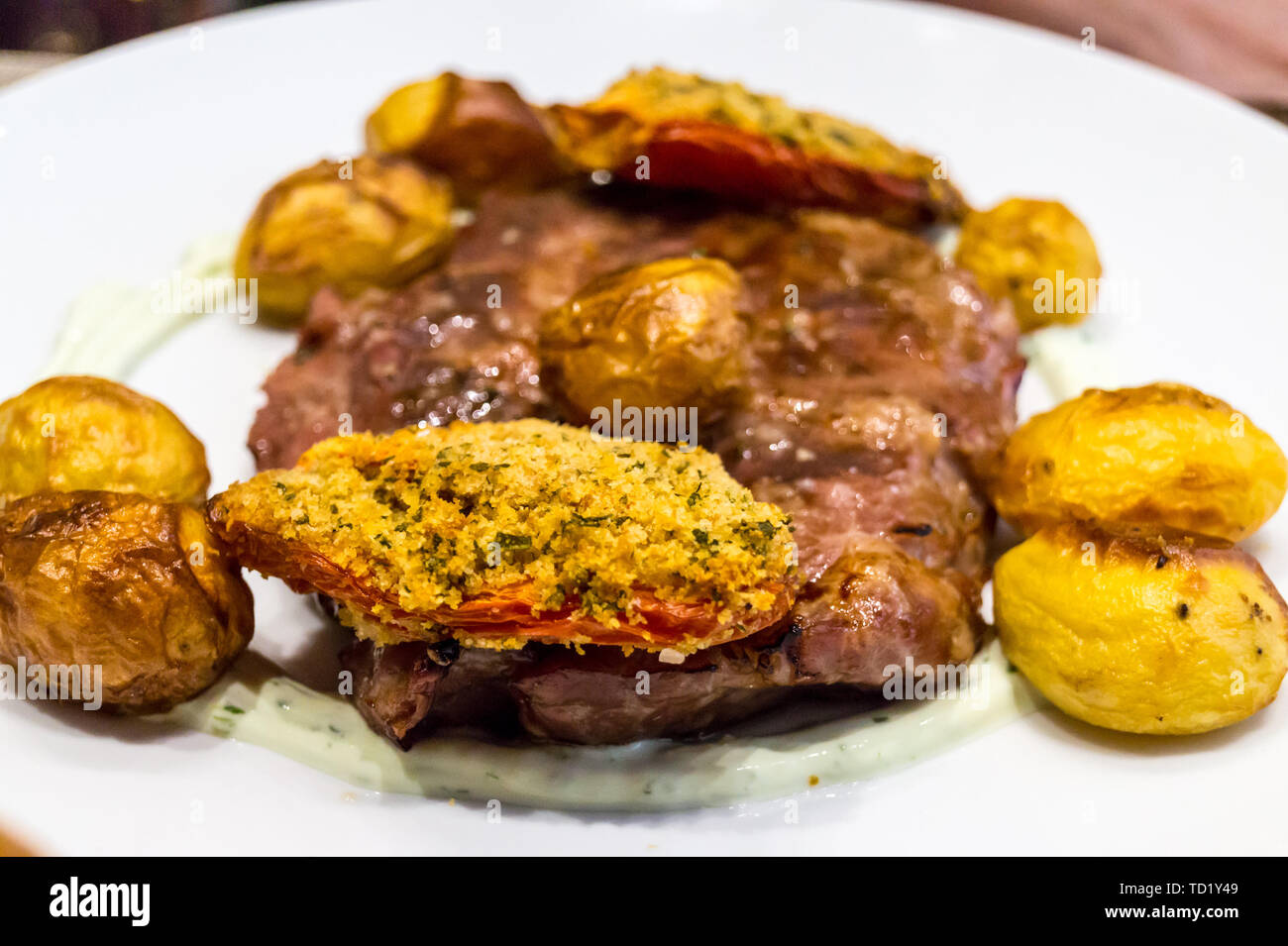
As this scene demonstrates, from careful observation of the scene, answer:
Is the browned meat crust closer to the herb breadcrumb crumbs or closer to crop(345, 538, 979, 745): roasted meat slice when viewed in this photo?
crop(345, 538, 979, 745): roasted meat slice

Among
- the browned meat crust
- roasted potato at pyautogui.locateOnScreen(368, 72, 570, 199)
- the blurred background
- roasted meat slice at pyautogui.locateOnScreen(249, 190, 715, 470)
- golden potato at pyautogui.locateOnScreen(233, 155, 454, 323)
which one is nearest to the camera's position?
the browned meat crust

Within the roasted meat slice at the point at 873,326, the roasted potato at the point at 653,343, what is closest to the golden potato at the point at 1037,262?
the roasted meat slice at the point at 873,326

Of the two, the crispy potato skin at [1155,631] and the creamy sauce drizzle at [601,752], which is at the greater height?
the crispy potato skin at [1155,631]

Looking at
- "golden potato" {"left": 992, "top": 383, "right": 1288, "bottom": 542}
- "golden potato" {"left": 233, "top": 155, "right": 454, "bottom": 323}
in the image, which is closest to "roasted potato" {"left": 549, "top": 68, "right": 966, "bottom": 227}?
"golden potato" {"left": 233, "top": 155, "right": 454, "bottom": 323}

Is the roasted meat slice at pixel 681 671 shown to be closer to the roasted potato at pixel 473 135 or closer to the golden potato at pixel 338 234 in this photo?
the golden potato at pixel 338 234

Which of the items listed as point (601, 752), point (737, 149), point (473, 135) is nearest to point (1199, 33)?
point (737, 149)

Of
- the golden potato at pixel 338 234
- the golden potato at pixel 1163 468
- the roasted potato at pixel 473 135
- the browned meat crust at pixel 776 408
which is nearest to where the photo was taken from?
the browned meat crust at pixel 776 408
